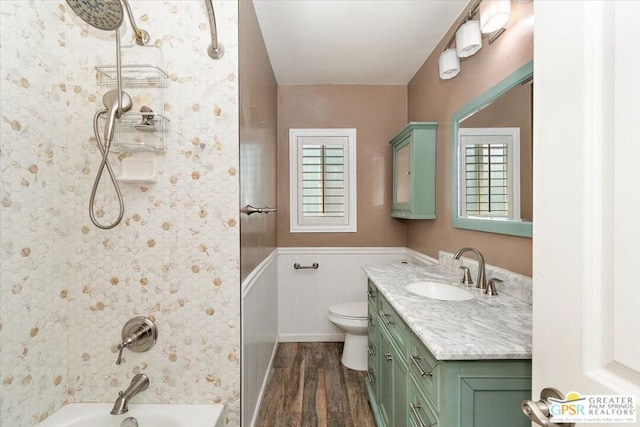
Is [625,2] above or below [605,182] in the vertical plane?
above

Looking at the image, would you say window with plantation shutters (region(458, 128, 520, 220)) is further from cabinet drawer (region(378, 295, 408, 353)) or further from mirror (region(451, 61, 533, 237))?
cabinet drawer (region(378, 295, 408, 353))

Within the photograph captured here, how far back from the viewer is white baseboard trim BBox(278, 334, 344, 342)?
3.07m

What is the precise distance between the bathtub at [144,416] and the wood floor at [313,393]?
629mm

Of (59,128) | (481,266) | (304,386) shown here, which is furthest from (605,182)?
(304,386)

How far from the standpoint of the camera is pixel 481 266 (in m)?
1.60

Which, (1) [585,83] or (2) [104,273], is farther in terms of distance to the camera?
(2) [104,273]

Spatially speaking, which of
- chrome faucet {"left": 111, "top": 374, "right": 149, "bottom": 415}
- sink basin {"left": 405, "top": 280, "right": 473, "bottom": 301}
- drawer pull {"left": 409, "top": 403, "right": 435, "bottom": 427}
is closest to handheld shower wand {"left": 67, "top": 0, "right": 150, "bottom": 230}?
chrome faucet {"left": 111, "top": 374, "right": 149, "bottom": 415}

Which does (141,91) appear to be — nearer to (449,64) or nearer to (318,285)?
(449,64)

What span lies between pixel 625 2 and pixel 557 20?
0.13m

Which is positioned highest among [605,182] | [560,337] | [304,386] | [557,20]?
[557,20]

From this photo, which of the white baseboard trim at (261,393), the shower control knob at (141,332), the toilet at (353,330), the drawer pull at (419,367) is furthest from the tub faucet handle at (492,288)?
the shower control knob at (141,332)

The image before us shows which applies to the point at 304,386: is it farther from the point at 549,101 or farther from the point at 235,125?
the point at 549,101

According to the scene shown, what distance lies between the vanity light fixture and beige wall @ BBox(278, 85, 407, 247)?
1067 mm

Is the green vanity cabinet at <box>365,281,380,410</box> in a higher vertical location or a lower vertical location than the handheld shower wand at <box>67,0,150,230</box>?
lower
